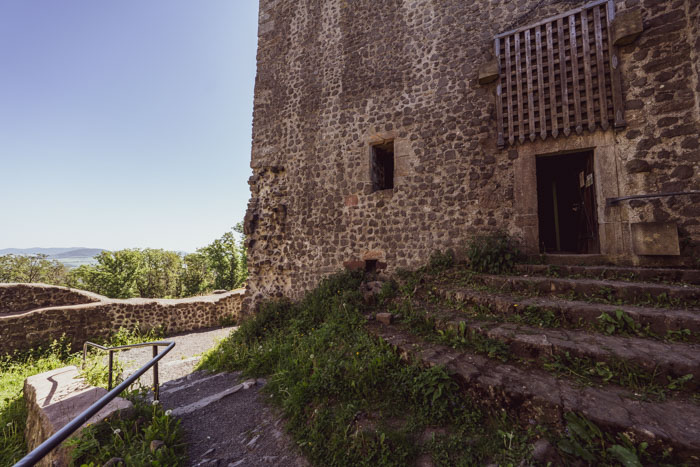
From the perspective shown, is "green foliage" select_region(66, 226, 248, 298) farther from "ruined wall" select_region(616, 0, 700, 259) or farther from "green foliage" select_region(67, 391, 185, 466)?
"ruined wall" select_region(616, 0, 700, 259)

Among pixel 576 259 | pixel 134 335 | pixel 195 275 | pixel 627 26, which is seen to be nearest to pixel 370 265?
pixel 576 259

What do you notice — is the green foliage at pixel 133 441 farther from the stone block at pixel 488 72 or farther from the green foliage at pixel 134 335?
the stone block at pixel 488 72

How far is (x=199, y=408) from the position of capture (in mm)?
4176

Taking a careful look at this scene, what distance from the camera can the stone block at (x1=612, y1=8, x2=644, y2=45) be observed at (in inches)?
180

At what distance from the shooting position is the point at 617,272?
4.22m

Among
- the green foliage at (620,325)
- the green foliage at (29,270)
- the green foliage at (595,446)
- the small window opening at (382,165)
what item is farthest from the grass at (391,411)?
the green foliage at (29,270)

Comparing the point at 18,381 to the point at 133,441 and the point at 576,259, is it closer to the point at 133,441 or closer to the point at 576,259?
the point at 133,441

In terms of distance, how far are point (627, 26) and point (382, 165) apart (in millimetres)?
4955

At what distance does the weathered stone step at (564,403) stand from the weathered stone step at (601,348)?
0.27 meters

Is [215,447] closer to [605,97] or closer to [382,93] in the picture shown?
[382,93]

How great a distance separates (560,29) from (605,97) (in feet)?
5.15

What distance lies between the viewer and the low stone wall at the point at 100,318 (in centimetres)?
711

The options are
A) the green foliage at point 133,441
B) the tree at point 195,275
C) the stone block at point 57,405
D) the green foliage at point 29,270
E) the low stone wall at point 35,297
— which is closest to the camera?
the green foliage at point 133,441

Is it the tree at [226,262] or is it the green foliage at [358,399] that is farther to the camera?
the tree at [226,262]
